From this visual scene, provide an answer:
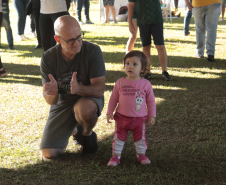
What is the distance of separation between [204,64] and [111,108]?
3802 millimetres

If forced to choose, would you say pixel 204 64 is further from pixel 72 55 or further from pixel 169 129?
pixel 72 55

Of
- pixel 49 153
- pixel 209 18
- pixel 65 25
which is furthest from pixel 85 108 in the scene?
pixel 209 18

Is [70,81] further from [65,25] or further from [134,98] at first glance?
[134,98]

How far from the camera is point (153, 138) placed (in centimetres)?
297

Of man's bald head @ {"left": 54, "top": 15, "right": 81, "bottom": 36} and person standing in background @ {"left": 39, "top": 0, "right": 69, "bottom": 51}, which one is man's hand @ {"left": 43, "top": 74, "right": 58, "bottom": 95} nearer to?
man's bald head @ {"left": 54, "top": 15, "right": 81, "bottom": 36}

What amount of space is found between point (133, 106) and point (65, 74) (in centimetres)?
67

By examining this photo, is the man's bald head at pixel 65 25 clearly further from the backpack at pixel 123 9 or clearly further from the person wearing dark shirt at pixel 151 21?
the backpack at pixel 123 9

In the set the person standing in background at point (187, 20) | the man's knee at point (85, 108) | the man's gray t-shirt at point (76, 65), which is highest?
the person standing in background at point (187, 20)

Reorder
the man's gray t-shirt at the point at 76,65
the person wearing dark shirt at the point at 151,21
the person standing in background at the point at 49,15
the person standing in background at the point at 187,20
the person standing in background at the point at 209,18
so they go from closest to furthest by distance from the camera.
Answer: the man's gray t-shirt at the point at 76,65, the person standing in background at the point at 49,15, the person wearing dark shirt at the point at 151,21, the person standing in background at the point at 209,18, the person standing in background at the point at 187,20

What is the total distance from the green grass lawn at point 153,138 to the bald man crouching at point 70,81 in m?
0.15

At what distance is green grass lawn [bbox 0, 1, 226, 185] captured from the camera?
7.61 feet

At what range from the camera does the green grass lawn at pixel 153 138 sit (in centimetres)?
232

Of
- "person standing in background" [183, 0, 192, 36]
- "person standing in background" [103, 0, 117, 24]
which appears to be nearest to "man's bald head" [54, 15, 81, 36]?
"person standing in background" [183, 0, 192, 36]

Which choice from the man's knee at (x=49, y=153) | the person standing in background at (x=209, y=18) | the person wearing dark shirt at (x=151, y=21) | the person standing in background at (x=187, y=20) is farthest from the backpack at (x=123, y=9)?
the man's knee at (x=49, y=153)
